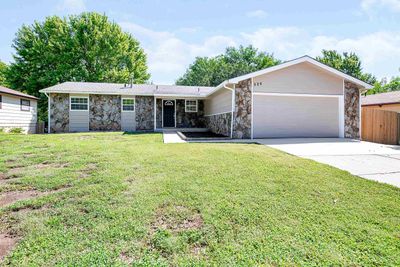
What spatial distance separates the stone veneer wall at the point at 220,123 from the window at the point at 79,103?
25.4 ft

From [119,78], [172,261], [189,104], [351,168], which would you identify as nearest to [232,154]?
[351,168]

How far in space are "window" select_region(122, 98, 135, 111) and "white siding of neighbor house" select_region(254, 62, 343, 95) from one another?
8.17 metres

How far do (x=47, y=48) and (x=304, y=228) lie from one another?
1162 inches

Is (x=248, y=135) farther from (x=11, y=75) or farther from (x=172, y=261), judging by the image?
(x=11, y=75)

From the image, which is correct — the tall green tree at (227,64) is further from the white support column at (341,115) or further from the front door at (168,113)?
the white support column at (341,115)

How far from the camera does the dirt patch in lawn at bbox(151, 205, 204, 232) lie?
262 cm

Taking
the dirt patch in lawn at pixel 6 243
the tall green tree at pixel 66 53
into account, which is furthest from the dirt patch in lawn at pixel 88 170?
the tall green tree at pixel 66 53

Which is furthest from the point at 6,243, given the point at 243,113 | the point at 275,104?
the point at 275,104

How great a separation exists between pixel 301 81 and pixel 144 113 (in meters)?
9.48

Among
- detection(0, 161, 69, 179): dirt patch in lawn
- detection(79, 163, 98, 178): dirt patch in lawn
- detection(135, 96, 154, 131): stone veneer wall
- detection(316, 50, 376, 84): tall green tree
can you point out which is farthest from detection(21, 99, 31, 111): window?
detection(316, 50, 376, 84): tall green tree

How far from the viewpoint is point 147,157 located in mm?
5785

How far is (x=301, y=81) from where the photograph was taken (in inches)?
440

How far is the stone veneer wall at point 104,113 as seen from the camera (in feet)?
47.8

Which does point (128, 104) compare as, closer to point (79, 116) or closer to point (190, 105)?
point (79, 116)
